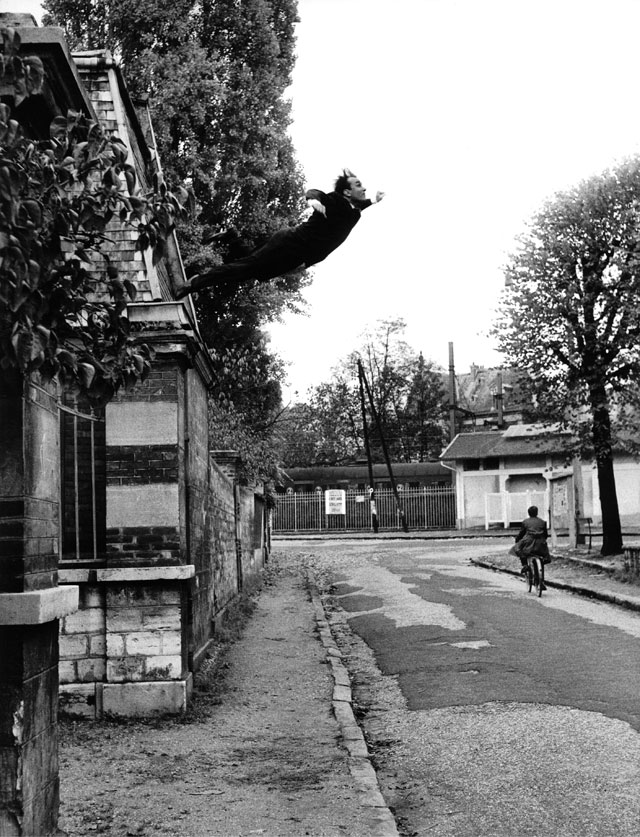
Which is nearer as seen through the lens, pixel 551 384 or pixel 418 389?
pixel 551 384

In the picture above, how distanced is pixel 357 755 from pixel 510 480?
41211 mm

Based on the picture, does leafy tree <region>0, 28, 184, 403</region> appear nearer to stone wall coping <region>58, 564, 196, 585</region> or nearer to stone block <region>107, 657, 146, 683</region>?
stone wall coping <region>58, 564, 196, 585</region>

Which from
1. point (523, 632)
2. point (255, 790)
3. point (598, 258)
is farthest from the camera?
point (598, 258)

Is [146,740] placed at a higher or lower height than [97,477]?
lower

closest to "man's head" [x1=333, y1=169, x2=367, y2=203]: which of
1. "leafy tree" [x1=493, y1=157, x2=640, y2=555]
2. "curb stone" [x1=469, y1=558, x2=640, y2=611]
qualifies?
"curb stone" [x1=469, y1=558, x2=640, y2=611]

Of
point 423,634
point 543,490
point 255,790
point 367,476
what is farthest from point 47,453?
point 367,476

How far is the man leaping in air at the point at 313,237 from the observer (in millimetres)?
6223

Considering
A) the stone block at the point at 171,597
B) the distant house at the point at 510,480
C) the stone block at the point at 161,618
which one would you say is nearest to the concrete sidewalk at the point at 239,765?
the stone block at the point at 161,618

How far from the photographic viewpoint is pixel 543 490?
45.4m

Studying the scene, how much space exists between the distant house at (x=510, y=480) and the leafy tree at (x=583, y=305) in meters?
20.7

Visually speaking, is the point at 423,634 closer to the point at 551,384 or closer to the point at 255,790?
the point at 255,790

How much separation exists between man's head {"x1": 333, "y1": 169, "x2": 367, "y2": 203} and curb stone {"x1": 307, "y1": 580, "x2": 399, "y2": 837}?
364 cm

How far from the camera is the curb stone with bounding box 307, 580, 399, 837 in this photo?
5532 millimetres

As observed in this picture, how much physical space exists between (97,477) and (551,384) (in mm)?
16536
